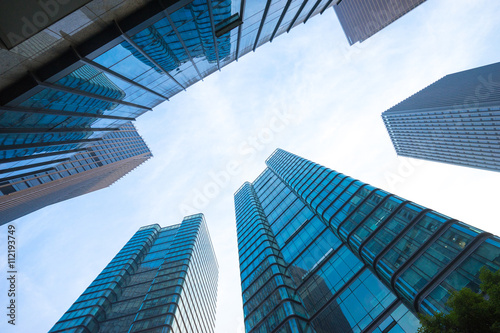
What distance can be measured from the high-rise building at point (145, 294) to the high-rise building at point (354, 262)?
13.1 m

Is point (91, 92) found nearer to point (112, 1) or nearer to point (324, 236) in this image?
point (112, 1)

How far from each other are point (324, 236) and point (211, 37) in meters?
31.1

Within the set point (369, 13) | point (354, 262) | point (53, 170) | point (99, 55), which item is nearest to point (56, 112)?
point (99, 55)

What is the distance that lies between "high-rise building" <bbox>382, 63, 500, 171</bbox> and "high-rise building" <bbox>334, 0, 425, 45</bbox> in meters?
46.3

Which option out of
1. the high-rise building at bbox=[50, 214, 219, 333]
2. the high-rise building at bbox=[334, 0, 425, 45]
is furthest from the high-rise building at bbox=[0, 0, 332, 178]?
the high-rise building at bbox=[334, 0, 425, 45]

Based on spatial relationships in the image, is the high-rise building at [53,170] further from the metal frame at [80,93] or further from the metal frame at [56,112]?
the metal frame at [80,93]

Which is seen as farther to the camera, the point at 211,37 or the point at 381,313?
the point at 381,313

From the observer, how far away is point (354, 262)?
1175 inches

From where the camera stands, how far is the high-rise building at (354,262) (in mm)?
19750

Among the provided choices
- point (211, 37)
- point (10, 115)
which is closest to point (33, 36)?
point (10, 115)

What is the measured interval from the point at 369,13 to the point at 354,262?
156094mm

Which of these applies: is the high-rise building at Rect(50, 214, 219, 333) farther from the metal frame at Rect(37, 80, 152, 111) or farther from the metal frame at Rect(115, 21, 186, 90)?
the metal frame at Rect(115, 21, 186, 90)

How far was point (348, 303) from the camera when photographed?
86.4 ft

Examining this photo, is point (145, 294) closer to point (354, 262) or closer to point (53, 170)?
point (53, 170)
